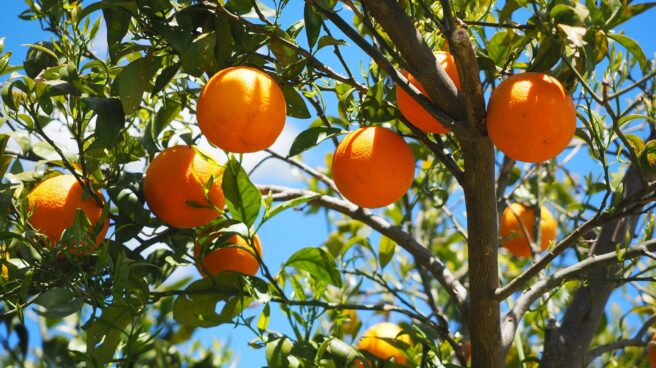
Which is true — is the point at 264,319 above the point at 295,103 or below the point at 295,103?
below

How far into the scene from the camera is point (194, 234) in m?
1.24

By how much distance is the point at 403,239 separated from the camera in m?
1.41

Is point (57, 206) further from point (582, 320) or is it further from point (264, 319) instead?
point (582, 320)

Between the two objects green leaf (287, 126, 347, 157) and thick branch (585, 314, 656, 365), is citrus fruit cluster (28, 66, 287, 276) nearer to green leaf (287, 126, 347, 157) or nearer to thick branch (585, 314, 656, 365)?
green leaf (287, 126, 347, 157)

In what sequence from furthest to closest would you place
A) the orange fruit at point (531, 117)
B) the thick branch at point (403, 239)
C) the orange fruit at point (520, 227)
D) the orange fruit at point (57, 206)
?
the orange fruit at point (520, 227) → the thick branch at point (403, 239) → the orange fruit at point (57, 206) → the orange fruit at point (531, 117)

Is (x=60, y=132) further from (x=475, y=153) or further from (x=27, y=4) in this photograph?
(x=475, y=153)

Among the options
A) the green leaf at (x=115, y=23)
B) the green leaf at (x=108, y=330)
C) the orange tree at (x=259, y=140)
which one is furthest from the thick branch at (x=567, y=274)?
the green leaf at (x=115, y=23)

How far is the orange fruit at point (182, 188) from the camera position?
1.16 m

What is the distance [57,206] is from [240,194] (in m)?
0.29

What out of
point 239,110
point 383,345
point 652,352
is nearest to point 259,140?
point 239,110

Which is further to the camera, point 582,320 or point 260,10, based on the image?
point 582,320

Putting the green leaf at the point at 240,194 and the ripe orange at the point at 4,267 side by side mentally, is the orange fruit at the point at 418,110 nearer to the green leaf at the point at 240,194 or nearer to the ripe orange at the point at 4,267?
the green leaf at the point at 240,194

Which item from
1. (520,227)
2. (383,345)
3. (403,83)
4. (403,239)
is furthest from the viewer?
(520,227)

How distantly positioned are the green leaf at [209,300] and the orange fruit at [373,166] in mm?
224
